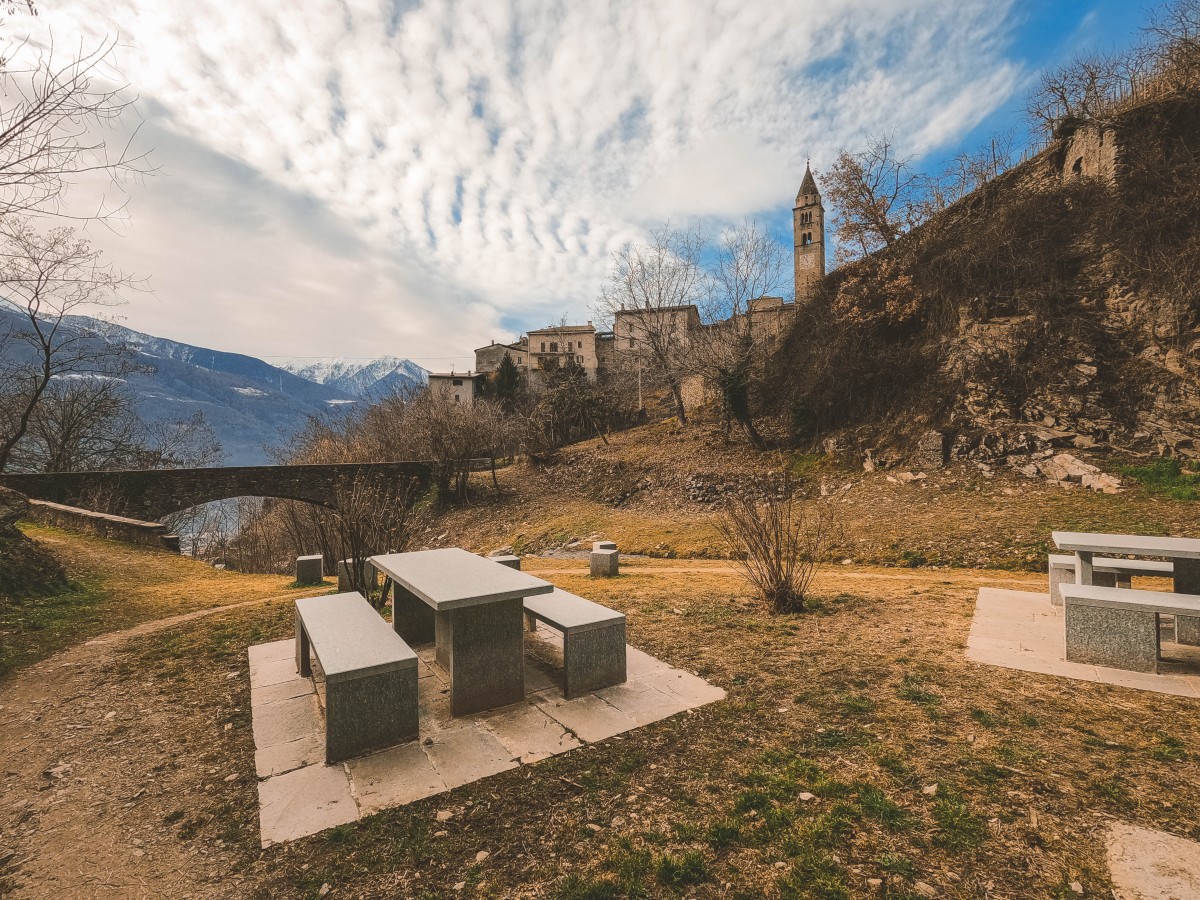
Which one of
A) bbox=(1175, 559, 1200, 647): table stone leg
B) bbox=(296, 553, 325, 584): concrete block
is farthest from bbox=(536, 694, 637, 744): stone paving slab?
bbox=(296, 553, 325, 584): concrete block

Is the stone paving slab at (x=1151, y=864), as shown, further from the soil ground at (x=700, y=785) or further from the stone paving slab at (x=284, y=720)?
the stone paving slab at (x=284, y=720)

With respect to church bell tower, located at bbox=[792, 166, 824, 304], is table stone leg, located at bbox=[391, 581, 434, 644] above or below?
below

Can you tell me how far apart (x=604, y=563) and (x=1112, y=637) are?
281 inches

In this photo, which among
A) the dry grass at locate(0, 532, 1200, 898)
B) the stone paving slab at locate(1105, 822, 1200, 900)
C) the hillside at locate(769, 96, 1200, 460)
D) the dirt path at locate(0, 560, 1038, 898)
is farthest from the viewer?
the hillside at locate(769, 96, 1200, 460)

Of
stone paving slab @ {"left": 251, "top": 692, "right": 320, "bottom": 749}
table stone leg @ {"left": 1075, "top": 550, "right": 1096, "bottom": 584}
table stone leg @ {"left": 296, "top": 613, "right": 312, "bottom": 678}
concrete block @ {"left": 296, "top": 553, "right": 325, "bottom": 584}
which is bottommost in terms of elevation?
concrete block @ {"left": 296, "top": 553, "right": 325, "bottom": 584}

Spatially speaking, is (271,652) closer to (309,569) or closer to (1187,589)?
(309,569)

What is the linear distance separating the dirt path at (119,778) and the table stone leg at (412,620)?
1.28m

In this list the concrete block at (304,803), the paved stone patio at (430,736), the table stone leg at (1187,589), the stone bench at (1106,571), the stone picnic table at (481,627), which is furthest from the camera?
the stone bench at (1106,571)

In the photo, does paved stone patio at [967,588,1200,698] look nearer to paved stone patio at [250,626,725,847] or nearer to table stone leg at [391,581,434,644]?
paved stone patio at [250,626,725,847]

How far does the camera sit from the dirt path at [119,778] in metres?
2.22

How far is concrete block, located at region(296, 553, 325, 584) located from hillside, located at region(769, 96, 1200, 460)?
50.4 ft

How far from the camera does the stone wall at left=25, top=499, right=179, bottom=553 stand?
44.1 ft

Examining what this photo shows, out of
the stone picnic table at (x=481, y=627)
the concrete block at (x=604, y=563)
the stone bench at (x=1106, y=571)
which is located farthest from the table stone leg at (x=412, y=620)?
the stone bench at (x=1106, y=571)

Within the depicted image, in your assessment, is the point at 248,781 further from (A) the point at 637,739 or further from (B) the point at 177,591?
(B) the point at 177,591
